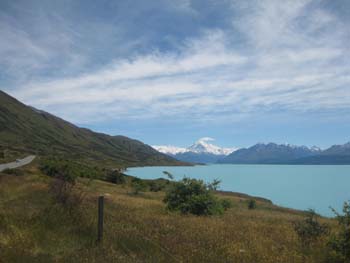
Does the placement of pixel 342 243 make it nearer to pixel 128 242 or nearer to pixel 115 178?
pixel 128 242

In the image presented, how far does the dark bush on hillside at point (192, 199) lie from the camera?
975 inches

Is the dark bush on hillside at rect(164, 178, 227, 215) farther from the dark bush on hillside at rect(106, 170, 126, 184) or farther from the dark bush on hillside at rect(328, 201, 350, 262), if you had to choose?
the dark bush on hillside at rect(106, 170, 126, 184)

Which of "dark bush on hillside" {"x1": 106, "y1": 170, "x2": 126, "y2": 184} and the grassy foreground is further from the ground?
the grassy foreground

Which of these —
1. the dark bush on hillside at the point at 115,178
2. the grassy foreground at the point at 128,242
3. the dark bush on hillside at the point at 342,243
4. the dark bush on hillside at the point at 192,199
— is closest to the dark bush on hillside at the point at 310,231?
the grassy foreground at the point at 128,242

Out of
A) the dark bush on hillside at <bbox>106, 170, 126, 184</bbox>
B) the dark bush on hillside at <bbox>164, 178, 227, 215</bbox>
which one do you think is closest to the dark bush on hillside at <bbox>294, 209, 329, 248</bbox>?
the dark bush on hillside at <bbox>164, 178, 227, 215</bbox>

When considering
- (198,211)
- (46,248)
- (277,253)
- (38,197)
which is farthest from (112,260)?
(198,211)

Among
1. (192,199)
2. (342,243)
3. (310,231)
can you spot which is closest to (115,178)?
(192,199)

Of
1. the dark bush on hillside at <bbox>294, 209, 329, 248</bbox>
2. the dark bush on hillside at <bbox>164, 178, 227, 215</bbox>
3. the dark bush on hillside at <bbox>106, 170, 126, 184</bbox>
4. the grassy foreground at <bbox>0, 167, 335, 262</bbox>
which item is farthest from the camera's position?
the dark bush on hillside at <bbox>106, 170, 126, 184</bbox>

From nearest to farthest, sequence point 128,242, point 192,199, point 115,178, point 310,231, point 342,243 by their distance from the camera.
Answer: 1. point 342,243
2. point 128,242
3. point 310,231
4. point 192,199
5. point 115,178

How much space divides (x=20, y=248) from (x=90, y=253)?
2.21m

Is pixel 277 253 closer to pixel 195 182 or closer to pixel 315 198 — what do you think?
pixel 195 182

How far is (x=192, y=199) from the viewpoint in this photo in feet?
81.8

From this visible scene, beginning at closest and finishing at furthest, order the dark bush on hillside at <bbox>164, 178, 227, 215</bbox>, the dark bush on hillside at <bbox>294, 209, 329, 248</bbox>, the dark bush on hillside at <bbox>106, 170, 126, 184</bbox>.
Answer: the dark bush on hillside at <bbox>294, 209, 329, 248</bbox>, the dark bush on hillside at <bbox>164, 178, 227, 215</bbox>, the dark bush on hillside at <bbox>106, 170, 126, 184</bbox>

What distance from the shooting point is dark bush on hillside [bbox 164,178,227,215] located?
2477cm
